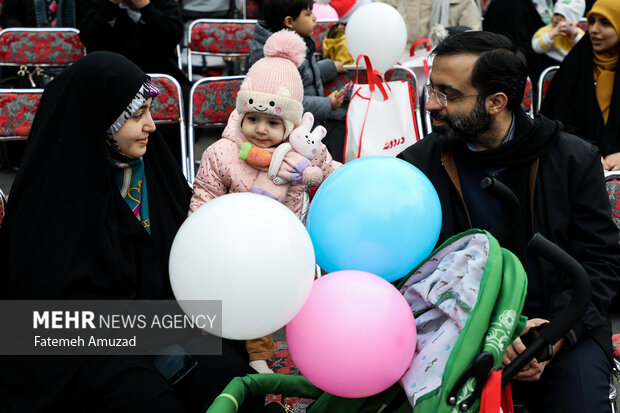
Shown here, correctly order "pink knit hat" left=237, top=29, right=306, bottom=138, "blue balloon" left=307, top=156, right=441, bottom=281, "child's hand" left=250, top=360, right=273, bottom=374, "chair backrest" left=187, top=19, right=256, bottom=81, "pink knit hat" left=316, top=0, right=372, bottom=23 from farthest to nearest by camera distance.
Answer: "chair backrest" left=187, top=19, right=256, bottom=81 < "pink knit hat" left=316, top=0, right=372, bottom=23 < "pink knit hat" left=237, top=29, right=306, bottom=138 < "child's hand" left=250, top=360, right=273, bottom=374 < "blue balloon" left=307, top=156, right=441, bottom=281

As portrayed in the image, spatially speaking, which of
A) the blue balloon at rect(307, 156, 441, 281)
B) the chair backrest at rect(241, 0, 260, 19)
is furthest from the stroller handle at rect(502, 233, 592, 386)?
the chair backrest at rect(241, 0, 260, 19)

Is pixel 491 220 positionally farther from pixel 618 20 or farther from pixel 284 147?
pixel 618 20

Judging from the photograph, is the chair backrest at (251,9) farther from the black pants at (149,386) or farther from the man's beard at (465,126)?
the black pants at (149,386)

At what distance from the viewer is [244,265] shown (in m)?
1.45

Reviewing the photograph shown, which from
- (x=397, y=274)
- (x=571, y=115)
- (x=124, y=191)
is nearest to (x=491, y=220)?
(x=397, y=274)

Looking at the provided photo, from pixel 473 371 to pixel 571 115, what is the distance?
10.3 ft

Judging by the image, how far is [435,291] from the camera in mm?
1668

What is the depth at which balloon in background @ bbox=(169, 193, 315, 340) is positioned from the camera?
57.4 inches

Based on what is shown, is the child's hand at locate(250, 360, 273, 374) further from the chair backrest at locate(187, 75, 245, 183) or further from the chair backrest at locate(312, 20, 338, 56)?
the chair backrest at locate(312, 20, 338, 56)

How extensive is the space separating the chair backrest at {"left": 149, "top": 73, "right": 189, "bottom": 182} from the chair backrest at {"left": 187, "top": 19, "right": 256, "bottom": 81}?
1.30m

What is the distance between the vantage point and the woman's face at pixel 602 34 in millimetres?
3914

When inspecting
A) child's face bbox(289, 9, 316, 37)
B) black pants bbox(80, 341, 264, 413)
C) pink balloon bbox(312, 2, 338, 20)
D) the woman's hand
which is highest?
child's face bbox(289, 9, 316, 37)

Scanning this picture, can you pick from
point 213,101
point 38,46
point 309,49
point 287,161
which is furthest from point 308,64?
point 38,46

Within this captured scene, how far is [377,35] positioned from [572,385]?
2.61 meters
